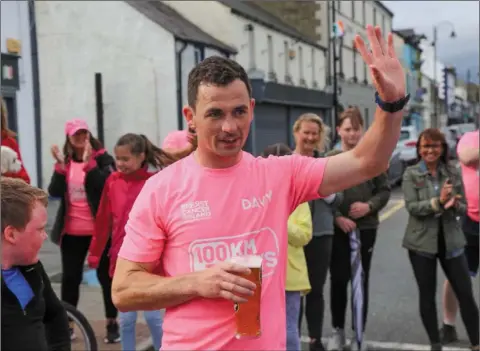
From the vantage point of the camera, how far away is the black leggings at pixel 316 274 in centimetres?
455

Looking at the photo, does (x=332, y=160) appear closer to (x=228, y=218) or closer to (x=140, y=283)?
(x=228, y=218)

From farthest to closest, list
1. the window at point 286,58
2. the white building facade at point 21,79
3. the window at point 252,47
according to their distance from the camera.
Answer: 1. the window at point 286,58
2. the window at point 252,47
3. the white building facade at point 21,79

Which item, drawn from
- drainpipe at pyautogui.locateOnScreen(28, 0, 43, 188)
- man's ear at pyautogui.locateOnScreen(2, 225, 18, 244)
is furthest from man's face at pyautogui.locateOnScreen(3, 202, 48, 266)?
drainpipe at pyautogui.locateOnScreen(28, 0, 43, 188)

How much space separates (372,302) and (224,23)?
18206mm

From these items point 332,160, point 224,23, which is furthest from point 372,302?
point 224,23

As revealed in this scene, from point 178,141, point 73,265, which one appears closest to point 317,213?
point 178,141

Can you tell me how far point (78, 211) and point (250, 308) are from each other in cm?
354

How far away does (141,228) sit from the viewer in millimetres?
1941

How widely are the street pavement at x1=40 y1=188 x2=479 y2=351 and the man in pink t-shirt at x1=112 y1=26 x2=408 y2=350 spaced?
338 centimetres

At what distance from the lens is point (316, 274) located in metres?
4.59

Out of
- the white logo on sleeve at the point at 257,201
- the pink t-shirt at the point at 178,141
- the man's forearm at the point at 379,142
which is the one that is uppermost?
the pink t-shirt at the point at 178,141

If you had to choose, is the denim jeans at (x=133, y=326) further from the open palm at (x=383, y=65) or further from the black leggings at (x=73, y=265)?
the open palm at (x=383, y=65)

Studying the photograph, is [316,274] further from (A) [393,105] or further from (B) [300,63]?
(B) [300,63]

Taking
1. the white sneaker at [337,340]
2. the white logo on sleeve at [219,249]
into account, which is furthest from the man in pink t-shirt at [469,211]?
the white logo on sleeve at [219,249]
